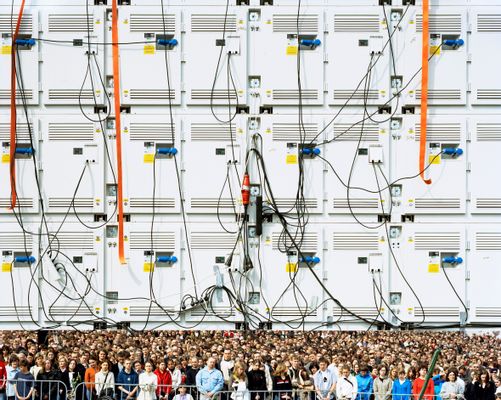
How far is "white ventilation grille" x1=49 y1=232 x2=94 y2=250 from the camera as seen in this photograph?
9242 mm

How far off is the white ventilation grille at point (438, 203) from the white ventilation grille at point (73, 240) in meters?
3.30

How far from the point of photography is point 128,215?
30.5 feet

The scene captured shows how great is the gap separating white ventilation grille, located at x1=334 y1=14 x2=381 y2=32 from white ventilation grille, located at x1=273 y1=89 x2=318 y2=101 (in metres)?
0.68

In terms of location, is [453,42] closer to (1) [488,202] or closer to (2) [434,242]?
(1) [488,202]

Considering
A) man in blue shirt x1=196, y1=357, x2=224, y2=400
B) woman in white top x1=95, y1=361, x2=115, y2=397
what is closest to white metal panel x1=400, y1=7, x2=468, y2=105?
man in blue shirt x1=196, y1=357, x2=224, y2=400

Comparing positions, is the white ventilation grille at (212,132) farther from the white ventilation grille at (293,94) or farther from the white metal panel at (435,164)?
the white metal panel at (435,164)

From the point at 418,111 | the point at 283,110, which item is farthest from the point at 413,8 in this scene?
the point at 283,110

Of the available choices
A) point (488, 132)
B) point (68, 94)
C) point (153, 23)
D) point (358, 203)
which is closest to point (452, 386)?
point (358, 203)

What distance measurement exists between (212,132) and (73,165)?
4.74 feet

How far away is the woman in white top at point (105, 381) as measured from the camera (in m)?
10.7

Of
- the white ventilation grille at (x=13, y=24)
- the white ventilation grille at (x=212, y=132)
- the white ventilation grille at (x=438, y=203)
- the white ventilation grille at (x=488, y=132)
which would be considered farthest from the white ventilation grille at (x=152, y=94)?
the white ventilation grille at (x=488, y=132)

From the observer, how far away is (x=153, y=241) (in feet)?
30.4

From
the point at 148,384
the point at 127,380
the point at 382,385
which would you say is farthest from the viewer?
the point at 382,385

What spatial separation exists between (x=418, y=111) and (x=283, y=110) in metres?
1.36
